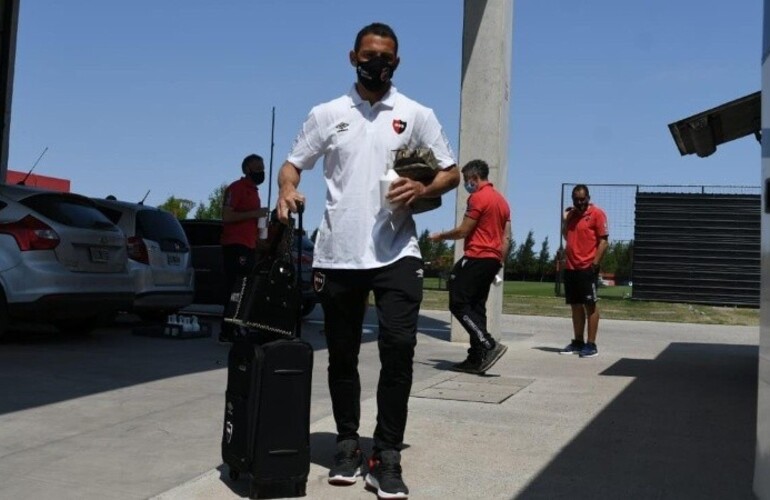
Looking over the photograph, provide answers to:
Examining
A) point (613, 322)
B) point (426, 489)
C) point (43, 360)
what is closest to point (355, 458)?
point (426, 489)

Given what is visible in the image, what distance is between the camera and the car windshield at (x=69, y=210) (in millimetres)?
8680

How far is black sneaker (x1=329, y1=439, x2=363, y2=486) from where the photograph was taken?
13.4 ft

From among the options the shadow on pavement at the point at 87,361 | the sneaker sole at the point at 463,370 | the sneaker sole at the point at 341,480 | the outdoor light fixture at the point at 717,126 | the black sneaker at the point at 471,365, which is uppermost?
the outdoor light fixture at the point at 717,126

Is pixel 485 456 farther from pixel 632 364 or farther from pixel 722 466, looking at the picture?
pixel 632 364

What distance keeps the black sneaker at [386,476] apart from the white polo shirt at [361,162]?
2.80 feet

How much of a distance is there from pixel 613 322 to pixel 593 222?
6203 mm

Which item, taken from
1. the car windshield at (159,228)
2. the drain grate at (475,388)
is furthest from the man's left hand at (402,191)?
the car windshield at (159,228)

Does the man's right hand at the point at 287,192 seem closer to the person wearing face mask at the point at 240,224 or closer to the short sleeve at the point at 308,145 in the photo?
the short sleeve at the point at 308,145

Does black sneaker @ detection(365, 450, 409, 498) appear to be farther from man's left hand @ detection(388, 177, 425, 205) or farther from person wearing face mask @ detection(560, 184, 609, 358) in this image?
person wearing face mask @ detection(560, 184, 609, 358)

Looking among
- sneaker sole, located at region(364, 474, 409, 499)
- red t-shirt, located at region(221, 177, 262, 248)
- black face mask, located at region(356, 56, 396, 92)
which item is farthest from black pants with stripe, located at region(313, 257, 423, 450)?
red t-shirt, located at region(221, 177, 262, 248)

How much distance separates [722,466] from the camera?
4621mm

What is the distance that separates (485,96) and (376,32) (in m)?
7.02

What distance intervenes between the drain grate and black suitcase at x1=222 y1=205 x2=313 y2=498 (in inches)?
110

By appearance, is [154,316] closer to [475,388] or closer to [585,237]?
[585,237]
